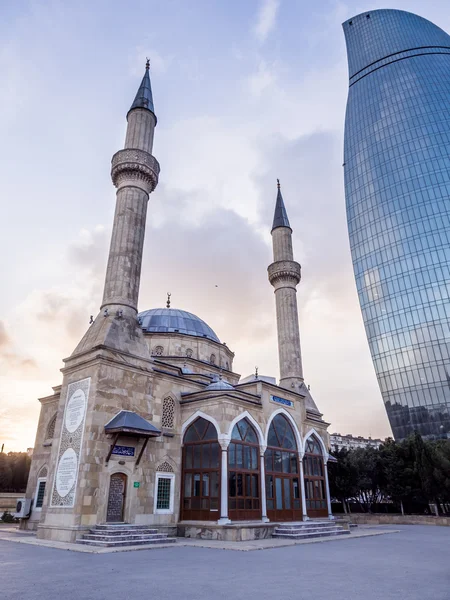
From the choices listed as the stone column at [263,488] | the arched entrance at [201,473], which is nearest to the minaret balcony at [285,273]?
the stone column at [263,488]

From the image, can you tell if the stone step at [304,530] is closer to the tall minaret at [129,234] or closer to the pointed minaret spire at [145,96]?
the tall minaret at [129,234]

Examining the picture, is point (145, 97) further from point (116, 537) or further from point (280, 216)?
point (116, 537)

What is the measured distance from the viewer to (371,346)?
55.8 meters

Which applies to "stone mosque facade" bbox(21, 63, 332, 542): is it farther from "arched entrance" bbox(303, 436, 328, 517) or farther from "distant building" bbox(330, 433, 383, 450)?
"distant building" bbox(330, 433, 383, 450)

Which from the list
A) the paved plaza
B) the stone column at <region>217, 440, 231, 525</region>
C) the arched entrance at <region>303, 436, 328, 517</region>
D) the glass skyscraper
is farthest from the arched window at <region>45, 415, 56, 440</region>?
the glass skyscraper

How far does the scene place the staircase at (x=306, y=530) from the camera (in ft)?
51.4

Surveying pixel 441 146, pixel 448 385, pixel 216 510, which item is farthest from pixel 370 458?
pixel 441 146

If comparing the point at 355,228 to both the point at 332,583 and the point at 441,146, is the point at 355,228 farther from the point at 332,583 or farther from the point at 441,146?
the point at 332,583

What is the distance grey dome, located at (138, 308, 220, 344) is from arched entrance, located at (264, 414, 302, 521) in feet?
31.8

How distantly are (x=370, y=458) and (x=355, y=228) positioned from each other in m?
40.9

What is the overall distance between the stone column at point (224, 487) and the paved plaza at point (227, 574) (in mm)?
3579

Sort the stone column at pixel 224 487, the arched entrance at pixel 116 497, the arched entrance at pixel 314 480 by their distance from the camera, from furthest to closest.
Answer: the arched entrance at pixel 314 480, the stone column at pixel 224 487, the arched entrance at pixel 116 497

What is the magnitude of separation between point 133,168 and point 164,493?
573 inches

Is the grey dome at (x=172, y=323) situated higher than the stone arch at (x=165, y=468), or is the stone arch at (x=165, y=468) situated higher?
the grey dome at (x=172, y=323)
